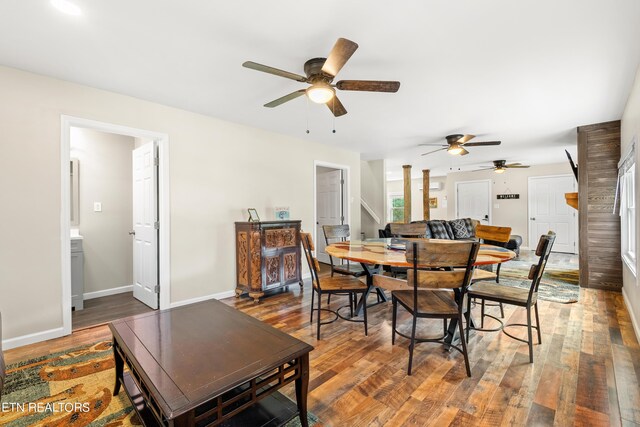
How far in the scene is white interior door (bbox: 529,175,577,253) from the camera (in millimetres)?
7250

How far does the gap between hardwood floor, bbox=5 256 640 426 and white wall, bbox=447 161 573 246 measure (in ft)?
18.3

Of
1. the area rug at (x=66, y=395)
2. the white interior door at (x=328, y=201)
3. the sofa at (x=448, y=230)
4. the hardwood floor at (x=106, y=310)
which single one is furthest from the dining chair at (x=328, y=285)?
the sofa at (x=448, y=230)

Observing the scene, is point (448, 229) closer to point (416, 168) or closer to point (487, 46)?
point (416, 168)

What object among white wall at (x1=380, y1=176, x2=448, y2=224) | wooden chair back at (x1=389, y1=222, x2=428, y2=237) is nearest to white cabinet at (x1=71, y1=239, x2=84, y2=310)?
wooden chair back at (x1=389, y1=222, x2=428, y2=237)

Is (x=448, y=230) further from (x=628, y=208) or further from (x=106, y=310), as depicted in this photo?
(x=106, y=310)

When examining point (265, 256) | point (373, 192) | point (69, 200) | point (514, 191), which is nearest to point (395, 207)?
point (514, 191)

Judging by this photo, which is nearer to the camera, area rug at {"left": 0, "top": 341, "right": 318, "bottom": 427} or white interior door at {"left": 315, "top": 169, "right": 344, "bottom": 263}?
area rug at {"left": 0, "top": 341, "right": 318, "bottom": 427}

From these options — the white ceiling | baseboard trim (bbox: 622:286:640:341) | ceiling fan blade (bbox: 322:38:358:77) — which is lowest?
baseboard trim (bbox: 622:286:640:341)

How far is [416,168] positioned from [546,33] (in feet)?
20.1

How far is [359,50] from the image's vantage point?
221 cm

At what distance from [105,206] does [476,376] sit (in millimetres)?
4642

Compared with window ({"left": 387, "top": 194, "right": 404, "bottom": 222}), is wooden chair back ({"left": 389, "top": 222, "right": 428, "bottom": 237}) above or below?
below

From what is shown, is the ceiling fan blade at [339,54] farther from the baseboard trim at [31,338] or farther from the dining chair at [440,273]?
the baseboard trim at [31,338]

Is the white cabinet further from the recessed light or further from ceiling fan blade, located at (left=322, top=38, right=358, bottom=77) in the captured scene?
ceiling fan blade, located at (left=322, top=38, right=358, bottom=77)
